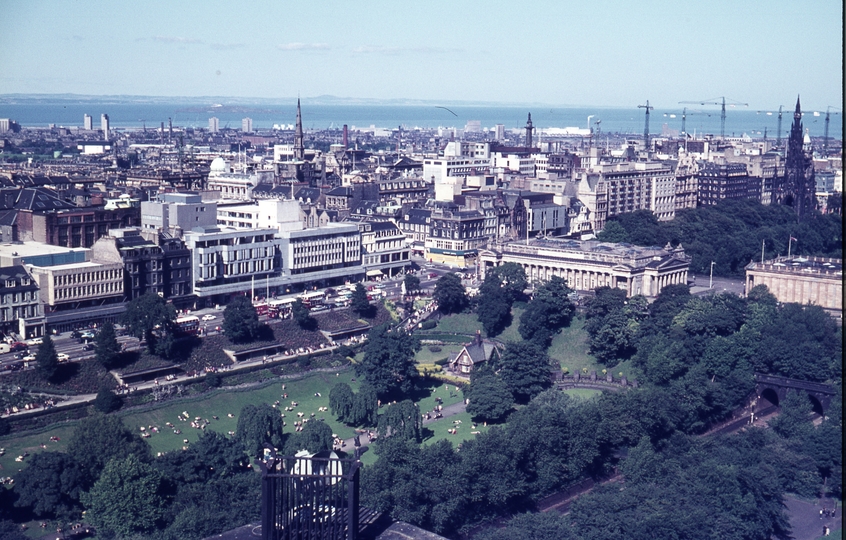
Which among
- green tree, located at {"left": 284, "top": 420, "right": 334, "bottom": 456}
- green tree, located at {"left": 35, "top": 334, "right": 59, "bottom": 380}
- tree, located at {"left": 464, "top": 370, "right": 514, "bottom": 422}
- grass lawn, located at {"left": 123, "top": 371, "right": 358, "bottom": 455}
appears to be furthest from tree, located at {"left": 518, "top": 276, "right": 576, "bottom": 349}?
green tree, located at {"left": 35, "top": 334, "right": 59, "bottom": 380}

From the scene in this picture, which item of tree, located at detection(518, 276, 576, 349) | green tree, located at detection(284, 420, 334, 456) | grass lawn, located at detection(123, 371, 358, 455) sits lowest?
grass lawn, located at detection(123, 371, 358, 455)

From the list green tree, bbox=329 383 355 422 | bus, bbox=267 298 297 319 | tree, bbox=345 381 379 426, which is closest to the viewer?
tree, bbox=345 381 379 426

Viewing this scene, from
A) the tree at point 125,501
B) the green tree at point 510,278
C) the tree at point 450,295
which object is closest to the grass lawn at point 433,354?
the tree at point 450,295

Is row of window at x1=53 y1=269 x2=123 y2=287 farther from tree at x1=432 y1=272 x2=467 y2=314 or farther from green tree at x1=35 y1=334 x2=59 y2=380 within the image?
tree at x1=432 y1=272 x2=467 y2=314

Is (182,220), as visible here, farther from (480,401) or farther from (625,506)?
(625,506)

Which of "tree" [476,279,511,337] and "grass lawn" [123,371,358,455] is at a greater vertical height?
"tree" [476,279,511,337]

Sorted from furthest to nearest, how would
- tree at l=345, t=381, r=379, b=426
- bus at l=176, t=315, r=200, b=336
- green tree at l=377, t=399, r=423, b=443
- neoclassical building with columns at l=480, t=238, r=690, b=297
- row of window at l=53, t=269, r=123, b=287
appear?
neoclassical building with columns at l=480, t=238, r=690, b=297 < bus at l=176, t=315, r=200, b=336 < row of window at l=53, t=269, r=123, b=287 < tree at l=345, t=381, r=379, b=426 < green tree at l=377, t=399, r=423, b=443

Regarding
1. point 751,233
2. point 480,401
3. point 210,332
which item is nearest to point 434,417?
point 480,401
